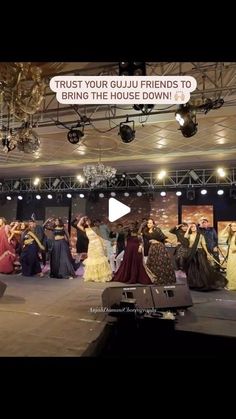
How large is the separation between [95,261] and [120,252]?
0.87 metres

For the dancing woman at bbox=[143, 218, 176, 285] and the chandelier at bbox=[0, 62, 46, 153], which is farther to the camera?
the dancing woman at bbox=[143, 218, 176, 285]

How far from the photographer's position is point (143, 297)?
3021 mm

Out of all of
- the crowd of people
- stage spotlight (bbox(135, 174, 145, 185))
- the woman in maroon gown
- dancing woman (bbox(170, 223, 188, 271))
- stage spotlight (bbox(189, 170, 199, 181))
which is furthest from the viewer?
stage spotlight (bbox(135, 174, 145, 185))

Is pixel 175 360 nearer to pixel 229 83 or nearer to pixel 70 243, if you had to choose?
pixel 229 83

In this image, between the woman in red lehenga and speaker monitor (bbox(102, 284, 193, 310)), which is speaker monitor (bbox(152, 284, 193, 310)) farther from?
the woman in red lehenga

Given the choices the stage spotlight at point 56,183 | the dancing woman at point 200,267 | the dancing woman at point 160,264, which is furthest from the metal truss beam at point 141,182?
the dancing woman at point 160,264

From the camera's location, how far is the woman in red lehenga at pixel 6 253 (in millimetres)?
5730

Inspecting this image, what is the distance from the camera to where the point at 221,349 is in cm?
234

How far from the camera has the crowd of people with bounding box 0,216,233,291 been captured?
462cm

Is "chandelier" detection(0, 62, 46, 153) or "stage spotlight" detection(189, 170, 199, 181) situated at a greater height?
"stage spotlight" detection(189, 170, 199, 181)

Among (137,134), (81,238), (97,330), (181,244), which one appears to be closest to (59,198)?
(81,238)

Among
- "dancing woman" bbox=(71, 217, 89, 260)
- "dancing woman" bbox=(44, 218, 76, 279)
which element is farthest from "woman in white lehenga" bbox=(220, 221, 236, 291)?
"dancing woman" bbox=(44, 218, 76, 279)

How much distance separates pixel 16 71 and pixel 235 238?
420 cm
